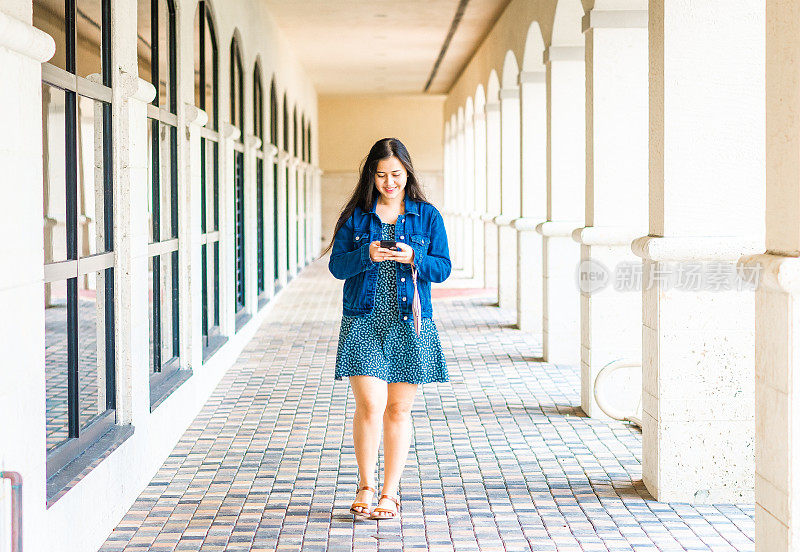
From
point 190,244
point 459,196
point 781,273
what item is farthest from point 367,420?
point 459,196

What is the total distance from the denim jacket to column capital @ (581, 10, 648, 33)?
2.96 m

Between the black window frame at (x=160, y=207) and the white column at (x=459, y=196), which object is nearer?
the black window frame at (x=160, y=207)

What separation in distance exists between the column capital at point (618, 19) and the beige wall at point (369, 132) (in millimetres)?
25320

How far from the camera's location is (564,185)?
9.62 metres

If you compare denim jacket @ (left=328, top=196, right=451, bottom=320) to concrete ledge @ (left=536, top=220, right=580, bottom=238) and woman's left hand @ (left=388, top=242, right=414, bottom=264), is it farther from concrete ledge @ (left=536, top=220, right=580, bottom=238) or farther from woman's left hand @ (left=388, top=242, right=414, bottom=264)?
concrete ledge @ (left=536, top=220, right=580, bottom=238)

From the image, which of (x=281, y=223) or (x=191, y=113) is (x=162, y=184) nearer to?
(x=191, y=113)

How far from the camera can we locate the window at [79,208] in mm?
4562

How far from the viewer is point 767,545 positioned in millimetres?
3738

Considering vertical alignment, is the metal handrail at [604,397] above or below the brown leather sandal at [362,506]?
above

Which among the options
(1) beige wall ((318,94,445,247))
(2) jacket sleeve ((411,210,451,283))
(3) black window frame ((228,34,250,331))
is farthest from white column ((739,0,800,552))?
(1) beige wall ((318,94,445,247))

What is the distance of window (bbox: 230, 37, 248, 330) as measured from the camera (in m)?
11.2

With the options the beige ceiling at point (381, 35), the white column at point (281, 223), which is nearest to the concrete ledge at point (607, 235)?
the beige ceiling at point (381, 35)

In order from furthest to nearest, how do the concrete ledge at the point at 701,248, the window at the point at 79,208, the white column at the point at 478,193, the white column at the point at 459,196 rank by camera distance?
the white column at the point at 459,196, the white column at the point at 478,193, the concrete ledge at the point at 701,248, the window at the point at 79,208

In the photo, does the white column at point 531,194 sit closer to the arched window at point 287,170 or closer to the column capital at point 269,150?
the column capital at point 269,150
